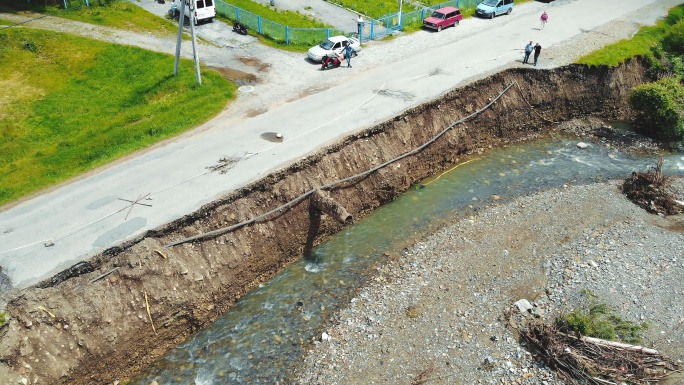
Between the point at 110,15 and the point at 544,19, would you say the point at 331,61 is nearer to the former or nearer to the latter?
the point at 544,19

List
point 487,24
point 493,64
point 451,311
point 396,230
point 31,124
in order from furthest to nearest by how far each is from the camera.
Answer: point 487,24, point 493,64, point 31,124, point 396,230, point 451,311

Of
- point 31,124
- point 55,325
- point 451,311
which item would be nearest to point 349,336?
point 451,311

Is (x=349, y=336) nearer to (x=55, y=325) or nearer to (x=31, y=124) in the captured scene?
(x=55, y=325)

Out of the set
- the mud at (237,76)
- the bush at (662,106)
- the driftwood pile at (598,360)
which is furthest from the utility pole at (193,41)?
the bush at (662,106)

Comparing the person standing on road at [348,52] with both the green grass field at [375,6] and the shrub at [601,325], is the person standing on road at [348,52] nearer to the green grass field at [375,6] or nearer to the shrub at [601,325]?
the green grass field at [375,6]

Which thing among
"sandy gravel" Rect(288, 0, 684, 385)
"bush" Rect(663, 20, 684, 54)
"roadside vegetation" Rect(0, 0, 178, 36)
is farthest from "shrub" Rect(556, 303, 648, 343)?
"roadside vegetation" Rect(0, 0, 178, 36)

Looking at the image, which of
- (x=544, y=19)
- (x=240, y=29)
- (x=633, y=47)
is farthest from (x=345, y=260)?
(x=633, y=47)
